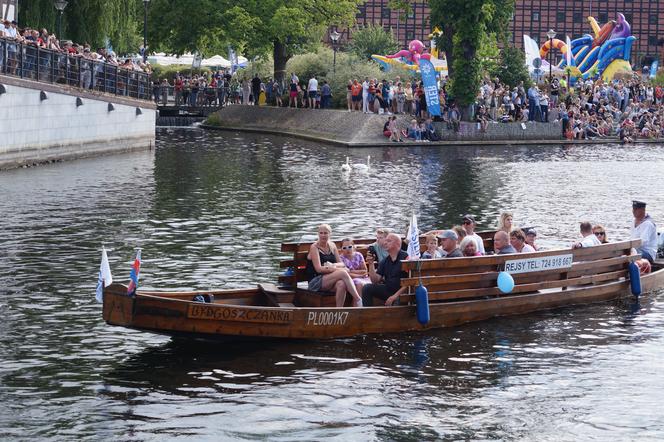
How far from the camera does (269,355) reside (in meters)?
16.3

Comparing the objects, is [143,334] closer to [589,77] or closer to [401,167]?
[401,167]

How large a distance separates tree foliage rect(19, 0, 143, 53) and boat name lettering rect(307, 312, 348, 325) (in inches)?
1344

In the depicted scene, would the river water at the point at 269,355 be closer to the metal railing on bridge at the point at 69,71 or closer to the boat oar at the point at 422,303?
the boat oar at the point at 422,303

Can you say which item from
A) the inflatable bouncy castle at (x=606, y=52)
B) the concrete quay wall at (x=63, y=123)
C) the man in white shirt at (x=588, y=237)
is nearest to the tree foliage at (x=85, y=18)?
the concrete quay wall at (x=63, y=123)

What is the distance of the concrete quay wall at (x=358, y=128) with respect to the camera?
181 feet

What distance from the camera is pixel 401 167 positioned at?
1714 inches

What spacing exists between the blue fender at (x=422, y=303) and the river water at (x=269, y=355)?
11.9 inches

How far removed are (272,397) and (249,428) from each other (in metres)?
1.21

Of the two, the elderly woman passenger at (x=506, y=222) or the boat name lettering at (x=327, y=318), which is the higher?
the elderly woman passenger at (x=506, y=222)

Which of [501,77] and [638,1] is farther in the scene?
[638,1]

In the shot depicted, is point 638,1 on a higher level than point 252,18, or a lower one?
higher

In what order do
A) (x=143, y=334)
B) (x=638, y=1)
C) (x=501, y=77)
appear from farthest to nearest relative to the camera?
1. (x=638, y=1)
2. (x=501, y=77)
3. (x=143, y=334)

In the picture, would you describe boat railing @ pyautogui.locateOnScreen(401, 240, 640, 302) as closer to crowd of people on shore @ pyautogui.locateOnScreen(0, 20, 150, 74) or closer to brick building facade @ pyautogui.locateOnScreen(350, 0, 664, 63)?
crowd of people on shore @ pyautogui.locateOnScreen(0, 20, 150, 74)

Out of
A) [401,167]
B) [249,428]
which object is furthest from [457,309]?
[401,167]
